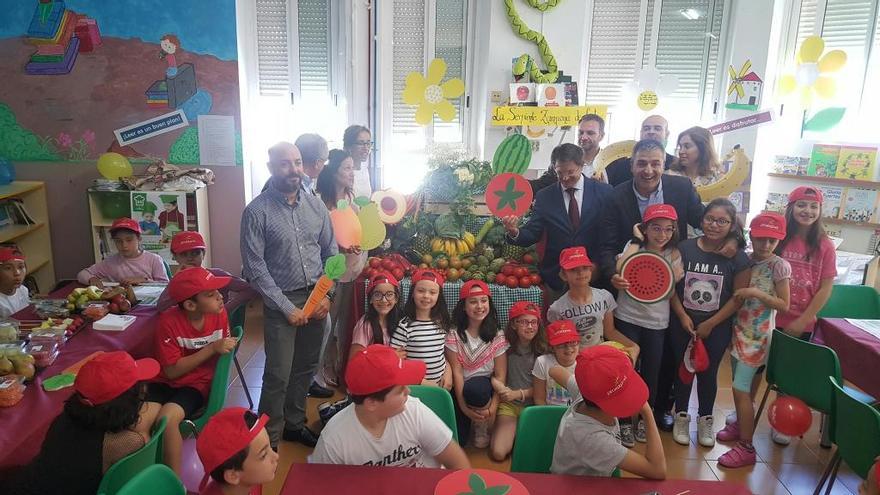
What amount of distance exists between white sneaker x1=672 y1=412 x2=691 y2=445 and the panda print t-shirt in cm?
62

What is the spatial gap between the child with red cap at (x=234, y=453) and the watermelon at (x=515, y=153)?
88.8 inches

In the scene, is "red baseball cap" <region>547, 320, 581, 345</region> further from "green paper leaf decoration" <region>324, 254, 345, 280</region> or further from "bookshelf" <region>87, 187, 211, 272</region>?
"bookshelf" <region>87, 187, 211, 272</region>

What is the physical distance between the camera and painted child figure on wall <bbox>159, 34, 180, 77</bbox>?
508 cm

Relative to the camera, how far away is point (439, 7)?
5.69 metres

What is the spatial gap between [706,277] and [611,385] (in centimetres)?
163

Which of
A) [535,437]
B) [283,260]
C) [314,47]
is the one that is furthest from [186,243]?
[314,47]

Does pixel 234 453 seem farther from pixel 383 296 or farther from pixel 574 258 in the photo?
pixel 574 258

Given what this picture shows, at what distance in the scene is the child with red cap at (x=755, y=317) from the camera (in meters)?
3.06

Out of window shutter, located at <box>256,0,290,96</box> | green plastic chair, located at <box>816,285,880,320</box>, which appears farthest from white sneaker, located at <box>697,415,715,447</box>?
window shutter, located at <box>256,0,290,96</box>

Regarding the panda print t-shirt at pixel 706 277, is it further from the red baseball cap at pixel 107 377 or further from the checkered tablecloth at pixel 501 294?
the red baseball cap at pixel 107 377

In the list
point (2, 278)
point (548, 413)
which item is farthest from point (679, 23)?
point (2, 278)

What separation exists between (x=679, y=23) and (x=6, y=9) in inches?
240

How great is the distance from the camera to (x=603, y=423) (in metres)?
1.97

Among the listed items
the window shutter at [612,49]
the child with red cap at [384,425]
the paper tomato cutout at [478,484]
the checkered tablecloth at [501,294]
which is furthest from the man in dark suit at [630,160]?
the paper tomato cutout at [478,484]
